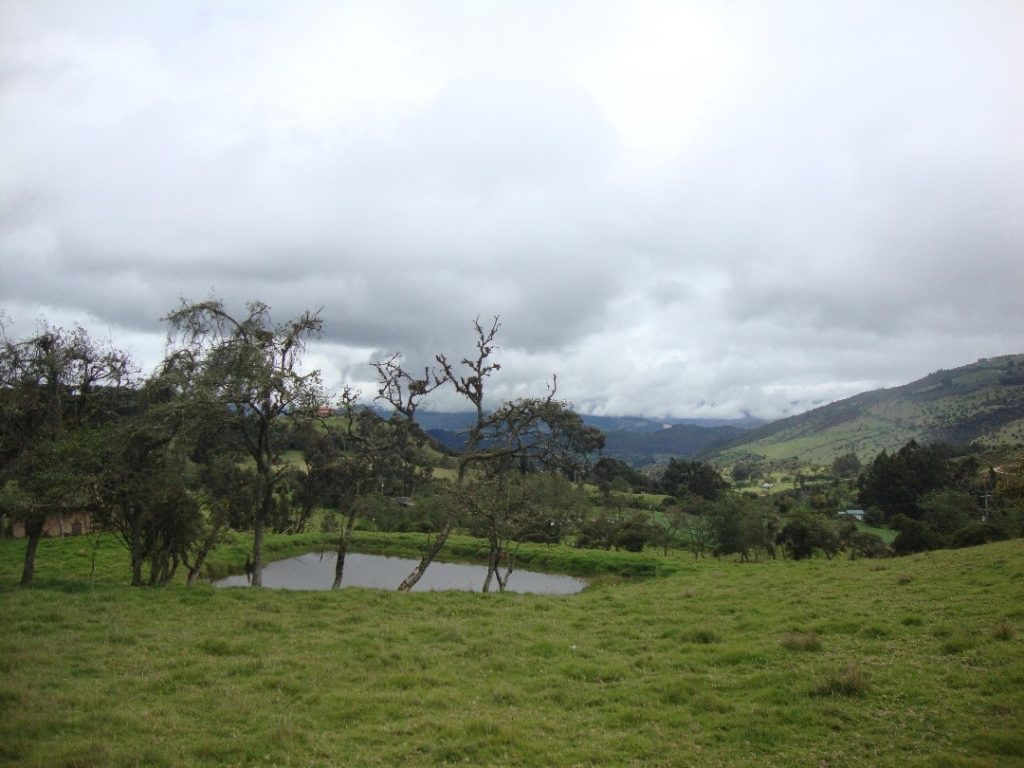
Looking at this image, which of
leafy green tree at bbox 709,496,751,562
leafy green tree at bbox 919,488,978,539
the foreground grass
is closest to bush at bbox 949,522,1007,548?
leafy green tree at bbox 919,488,978,539

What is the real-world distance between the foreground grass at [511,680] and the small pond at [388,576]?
59.4 feet

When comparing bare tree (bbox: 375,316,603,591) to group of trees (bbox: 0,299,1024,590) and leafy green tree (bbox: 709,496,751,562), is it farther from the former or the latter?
leafy green tree (bbox: 709,496,751,562)

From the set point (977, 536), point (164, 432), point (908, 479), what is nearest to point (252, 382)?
point (164, 432)

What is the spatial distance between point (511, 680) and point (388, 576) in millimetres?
31756

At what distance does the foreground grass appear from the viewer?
9.16 m

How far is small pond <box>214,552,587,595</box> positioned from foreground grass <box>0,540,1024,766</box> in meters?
18.1

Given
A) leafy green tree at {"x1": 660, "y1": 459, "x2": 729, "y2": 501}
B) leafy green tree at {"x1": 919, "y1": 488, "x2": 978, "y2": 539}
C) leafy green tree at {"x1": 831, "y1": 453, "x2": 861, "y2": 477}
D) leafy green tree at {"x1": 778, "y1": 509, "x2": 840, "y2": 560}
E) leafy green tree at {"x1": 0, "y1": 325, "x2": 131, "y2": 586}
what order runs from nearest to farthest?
leafy green tree at {"x1": 0, "y1": 325, "x2": 131, "y2": 586}
leafy green tree at {"x1": 919, "y1": 488, "x2": 978, "y2": 539}
leafy green tree at {"x1": 778, "y1": 509, "x2": 840, "y2": 560}
leafy green tree at {"x1": 660, "y1": 459, "x2": 729, "y2": 501}
leafy green tree at {"x1": 831, "y1": 453, "x2": 861, "y2": 477}

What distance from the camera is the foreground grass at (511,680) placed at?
30.0ft

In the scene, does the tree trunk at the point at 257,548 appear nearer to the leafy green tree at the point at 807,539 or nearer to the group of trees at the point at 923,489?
the leafy green tree at the point at 807,539

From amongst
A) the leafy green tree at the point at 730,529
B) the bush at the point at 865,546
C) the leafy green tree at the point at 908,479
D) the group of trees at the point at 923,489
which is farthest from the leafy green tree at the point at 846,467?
the leafy green tree at the point at 730,529

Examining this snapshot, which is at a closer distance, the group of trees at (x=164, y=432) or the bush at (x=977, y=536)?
the group of trees at (x=164, y=432)

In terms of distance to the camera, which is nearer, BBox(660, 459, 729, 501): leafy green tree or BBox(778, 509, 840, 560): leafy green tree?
BBox(778, 509, 840, 560): leafy green tree

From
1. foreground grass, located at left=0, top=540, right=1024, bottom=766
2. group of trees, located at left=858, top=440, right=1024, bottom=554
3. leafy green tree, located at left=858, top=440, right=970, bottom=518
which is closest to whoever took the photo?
foreground grass, located at left=0, top=540, right=1024, bottom=766

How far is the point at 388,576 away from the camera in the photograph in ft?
140
